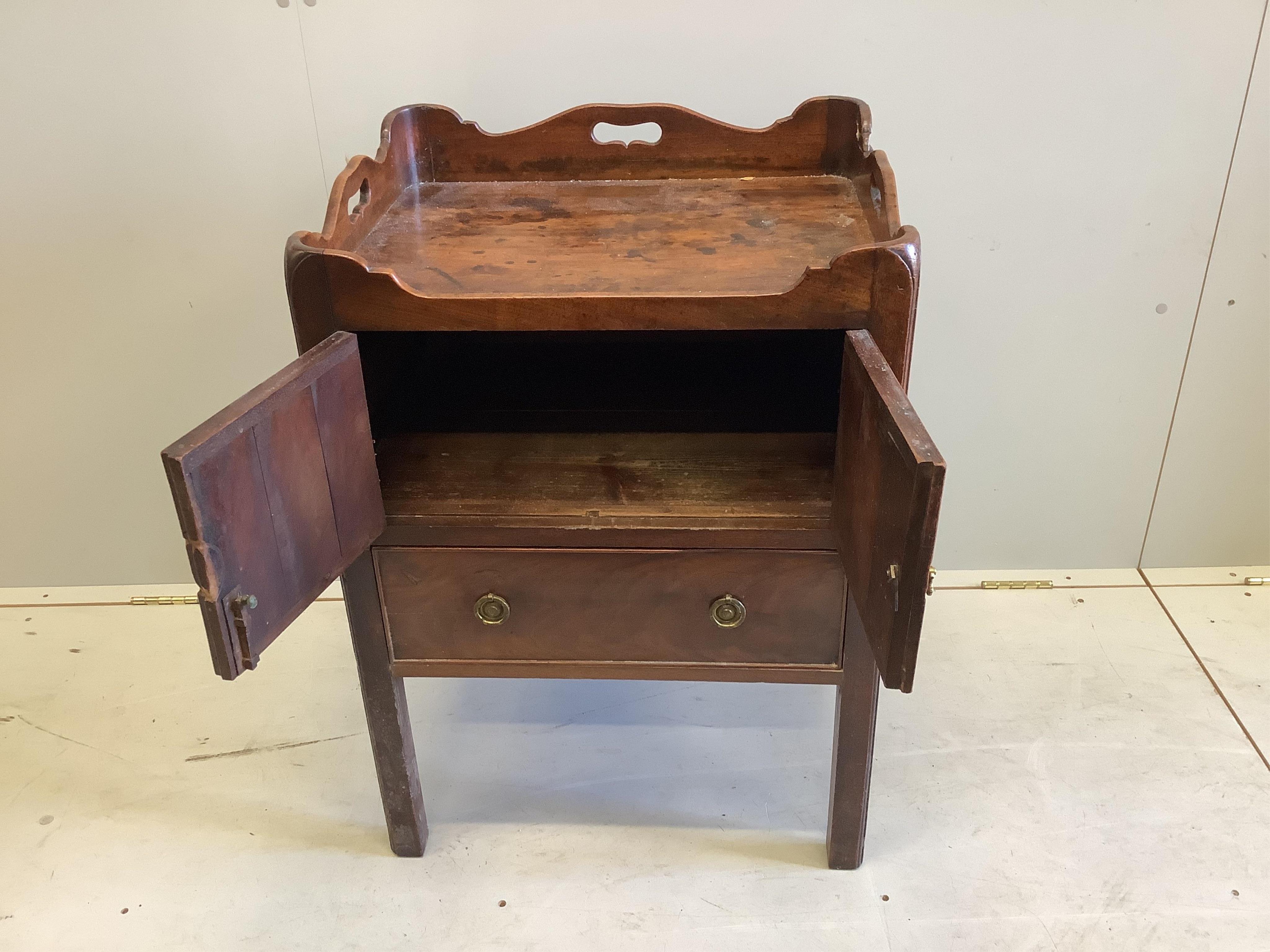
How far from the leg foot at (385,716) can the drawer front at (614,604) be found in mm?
19

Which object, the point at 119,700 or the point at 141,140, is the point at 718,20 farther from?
the point at 119,700

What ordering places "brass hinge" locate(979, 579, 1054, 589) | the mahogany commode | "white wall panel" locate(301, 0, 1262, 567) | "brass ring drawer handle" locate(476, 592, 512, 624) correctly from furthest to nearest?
"brass hinge" locate(979, 579, 1054, 589) < "white wall panel" locate(301, 0, 1262, 567) < "brass ring drawer handle" locate(476, 592, 512, 624) < the mahogany commode

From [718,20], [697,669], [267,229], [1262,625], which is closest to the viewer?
[697,669]

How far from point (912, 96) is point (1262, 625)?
3.64 feet

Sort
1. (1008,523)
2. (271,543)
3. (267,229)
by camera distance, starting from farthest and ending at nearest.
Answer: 1. (1008,523)
2. (267,229)
3. (271,543)

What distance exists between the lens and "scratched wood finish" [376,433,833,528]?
1.05 m

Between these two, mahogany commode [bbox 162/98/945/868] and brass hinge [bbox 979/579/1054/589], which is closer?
mahogany commode [bbox 162/98/945/868]

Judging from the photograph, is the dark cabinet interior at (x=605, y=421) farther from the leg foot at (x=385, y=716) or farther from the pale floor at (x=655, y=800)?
the pale floor at (x=655, y=800)

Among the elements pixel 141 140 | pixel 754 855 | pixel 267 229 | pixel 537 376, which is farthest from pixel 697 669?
pixel 141 140

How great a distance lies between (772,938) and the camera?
119cm

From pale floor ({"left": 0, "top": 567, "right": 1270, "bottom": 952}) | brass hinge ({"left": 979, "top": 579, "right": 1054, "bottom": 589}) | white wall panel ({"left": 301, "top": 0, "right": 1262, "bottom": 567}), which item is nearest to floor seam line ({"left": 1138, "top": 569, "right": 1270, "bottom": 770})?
pale floor ({"left": 0, "top": 567, "right": 1270, "bottom": 952})

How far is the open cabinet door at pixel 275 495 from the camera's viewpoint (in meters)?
0.76

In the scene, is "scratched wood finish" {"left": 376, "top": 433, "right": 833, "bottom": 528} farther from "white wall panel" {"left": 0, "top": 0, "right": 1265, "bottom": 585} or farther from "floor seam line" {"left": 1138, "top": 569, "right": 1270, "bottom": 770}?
"floor seam line" {"left": 1138, "top": 569, "right": 1270, "bottom": 770}

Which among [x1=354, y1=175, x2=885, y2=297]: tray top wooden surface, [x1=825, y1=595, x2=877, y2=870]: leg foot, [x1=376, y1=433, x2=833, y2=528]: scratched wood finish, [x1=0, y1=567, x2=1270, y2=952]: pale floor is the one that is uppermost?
[x1=354, y1=175, x2=885, y2=297]: tray top wooden surface
